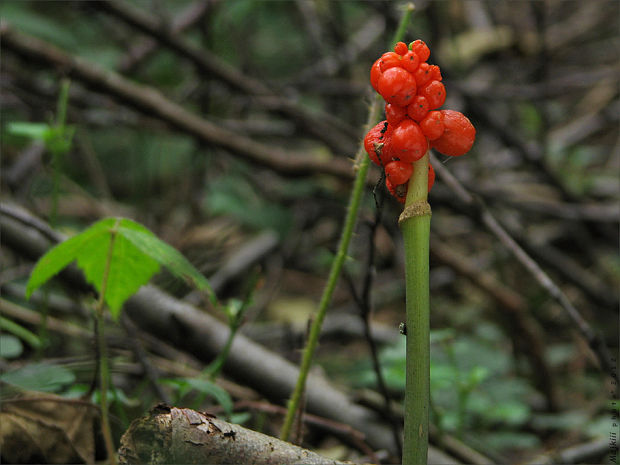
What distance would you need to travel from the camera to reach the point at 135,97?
107 inches

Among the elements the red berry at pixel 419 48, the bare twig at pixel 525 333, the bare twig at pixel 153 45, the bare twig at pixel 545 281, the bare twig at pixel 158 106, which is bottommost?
the red berry at pixel 419 48

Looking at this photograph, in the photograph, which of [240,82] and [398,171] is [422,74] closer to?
[398,171]

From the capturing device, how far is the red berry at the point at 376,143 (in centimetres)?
83

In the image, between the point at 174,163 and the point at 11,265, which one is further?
the point at 174,163

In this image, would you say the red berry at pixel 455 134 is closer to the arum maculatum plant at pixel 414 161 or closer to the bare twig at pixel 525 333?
the arum maculatum plant at pixel 414 161

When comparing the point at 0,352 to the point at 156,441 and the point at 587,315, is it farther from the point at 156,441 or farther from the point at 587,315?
the point at 587,315

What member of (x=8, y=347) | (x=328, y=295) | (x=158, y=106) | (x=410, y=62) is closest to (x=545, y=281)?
(x=328, y=295)

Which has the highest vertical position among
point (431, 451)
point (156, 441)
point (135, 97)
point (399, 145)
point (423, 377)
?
point (135, 97)

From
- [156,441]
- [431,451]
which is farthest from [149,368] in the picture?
[431,451]

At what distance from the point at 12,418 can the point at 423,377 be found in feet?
2.95

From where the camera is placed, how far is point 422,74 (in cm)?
82

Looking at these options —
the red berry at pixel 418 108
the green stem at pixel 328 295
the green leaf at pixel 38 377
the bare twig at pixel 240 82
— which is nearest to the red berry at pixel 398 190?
the red berry at pixel 418 108

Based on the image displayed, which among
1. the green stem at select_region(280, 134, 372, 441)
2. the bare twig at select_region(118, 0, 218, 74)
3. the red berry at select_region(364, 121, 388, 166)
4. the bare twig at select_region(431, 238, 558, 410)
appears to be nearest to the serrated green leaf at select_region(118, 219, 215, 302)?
the green stem at select_region(280, 134, 372, 441)

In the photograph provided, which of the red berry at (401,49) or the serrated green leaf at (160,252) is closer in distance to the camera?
the red berry at (401,49)
